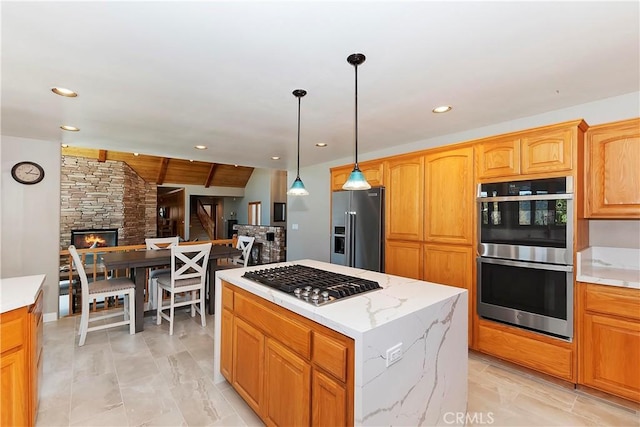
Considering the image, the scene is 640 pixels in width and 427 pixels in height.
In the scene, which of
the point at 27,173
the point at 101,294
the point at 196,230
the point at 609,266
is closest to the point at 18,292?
the point at 101,294

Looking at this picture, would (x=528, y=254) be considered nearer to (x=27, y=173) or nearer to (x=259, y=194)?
(x=27, y=173)

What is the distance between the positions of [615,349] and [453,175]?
5.84 feet

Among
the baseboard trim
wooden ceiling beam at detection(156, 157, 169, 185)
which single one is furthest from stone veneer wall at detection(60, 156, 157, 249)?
the baseboard trim

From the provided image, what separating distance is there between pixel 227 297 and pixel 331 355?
3.97ft

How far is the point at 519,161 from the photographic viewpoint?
2516 millimetres

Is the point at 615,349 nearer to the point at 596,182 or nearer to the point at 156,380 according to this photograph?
the point at 596,182

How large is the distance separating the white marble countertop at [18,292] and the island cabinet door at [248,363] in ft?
3.91

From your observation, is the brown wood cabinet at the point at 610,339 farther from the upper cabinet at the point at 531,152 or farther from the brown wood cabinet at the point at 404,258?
the brown wood cabinet at the point at 404,258

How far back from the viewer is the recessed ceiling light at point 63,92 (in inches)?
90.5

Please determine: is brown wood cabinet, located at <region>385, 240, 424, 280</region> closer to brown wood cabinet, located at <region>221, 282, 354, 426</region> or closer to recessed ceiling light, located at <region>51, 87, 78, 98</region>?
brown wood cabinet, located at <region>221, 282, 354, 426</region>

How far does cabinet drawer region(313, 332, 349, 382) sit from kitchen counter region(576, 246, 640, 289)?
6.88 feet

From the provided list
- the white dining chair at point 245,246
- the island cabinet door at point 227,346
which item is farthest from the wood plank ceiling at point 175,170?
→ the island cabinet door at point 227,346

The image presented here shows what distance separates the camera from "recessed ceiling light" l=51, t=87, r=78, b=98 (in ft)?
7.54

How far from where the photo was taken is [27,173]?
3.68 meters
